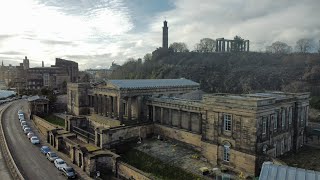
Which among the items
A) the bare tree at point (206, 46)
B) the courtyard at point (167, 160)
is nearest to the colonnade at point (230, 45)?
the bare tree at point (206, 46)

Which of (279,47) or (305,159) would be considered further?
(279,47)

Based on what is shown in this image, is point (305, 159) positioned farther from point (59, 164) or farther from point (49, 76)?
point (49, 76)

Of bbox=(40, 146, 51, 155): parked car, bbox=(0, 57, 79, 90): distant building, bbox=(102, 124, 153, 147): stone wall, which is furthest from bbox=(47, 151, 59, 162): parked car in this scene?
bbox=(0, 57, 79, 90): distant building

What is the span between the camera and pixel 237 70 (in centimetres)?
10406

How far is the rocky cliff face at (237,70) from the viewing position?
85.9 meters

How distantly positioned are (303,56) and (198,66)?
40.3m

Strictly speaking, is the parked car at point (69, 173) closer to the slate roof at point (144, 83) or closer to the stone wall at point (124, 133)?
the stone wall at point (124, 133)

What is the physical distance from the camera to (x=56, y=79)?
420ft

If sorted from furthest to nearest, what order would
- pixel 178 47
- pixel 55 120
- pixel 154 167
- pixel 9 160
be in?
pixel 178 47 < pixel 55 120 < pixel 9 160 < pixel 154 167

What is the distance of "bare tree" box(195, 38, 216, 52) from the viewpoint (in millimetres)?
146250

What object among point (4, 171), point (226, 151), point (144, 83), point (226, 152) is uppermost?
point (144, 83)

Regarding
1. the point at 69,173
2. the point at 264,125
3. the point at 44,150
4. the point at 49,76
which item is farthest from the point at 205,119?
the point at 49,76

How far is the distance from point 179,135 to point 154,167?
947cm

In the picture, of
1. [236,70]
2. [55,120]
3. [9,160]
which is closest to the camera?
[9,160]
